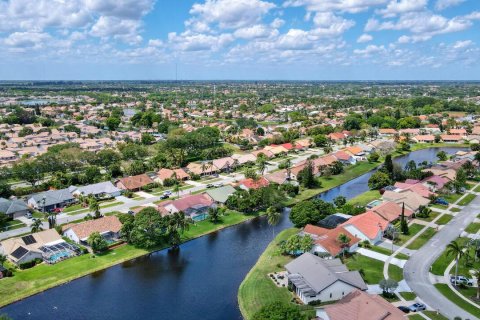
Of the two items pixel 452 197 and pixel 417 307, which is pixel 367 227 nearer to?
pixel 417 307

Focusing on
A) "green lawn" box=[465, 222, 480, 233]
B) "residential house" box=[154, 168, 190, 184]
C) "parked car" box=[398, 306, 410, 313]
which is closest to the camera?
"parked car" box=[398, 306, 410, 313]

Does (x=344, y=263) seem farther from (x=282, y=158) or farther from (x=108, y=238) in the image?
(x=282, y=158)

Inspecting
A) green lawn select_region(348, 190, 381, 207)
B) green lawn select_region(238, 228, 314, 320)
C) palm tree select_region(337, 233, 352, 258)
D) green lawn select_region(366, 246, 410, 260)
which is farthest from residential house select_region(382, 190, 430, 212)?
green lawn select_region(238, 228, 314, 320)

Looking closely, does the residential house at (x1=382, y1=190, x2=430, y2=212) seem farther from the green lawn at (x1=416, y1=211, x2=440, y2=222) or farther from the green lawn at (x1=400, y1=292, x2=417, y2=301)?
the green lawn at (x1=400, y1=292, x2=417, y2=301)

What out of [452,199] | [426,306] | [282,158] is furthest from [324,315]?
[282,158]

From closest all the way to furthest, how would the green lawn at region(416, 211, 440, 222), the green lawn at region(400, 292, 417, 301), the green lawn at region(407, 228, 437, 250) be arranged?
the green lawn at region(400, 292, 417, 301) < the green lawn at region(407, 228, 437, 250) < the green lawn at region(416, 211, 440, 222)

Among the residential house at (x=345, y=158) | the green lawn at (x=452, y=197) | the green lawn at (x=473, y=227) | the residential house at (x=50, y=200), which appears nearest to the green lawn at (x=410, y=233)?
the green lawn at (x=473, y=227)
